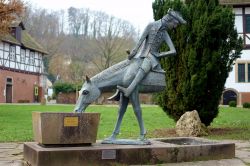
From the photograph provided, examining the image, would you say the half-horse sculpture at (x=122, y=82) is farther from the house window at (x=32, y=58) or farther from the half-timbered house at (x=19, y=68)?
the house window at (x=32, y=58)

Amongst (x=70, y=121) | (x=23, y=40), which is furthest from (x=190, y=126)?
(x=23, y=40)

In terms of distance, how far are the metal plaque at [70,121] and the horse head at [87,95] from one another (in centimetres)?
65

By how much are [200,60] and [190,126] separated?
8.22 ft

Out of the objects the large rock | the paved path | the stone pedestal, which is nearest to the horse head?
the stone pedestal

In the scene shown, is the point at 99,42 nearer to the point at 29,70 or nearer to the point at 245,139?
the point at 29,70

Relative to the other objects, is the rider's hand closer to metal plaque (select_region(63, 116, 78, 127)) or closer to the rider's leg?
the rider's leg

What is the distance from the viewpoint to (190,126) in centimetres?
1316

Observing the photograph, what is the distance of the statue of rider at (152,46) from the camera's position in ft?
26.2

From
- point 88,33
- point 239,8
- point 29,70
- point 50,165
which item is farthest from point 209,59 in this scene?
point 88,33

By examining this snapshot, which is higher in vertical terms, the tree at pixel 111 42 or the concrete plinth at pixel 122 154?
the tree at pixel 111 42

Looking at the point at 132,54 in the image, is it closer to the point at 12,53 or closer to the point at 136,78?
the point at 136,78

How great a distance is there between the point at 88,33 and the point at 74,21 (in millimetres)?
8608

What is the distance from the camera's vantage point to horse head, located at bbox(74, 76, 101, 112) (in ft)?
25.7

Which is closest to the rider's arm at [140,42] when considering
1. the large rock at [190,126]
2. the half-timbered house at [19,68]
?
the large rock at [190,126]
